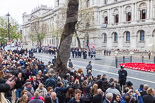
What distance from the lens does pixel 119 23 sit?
142 ft

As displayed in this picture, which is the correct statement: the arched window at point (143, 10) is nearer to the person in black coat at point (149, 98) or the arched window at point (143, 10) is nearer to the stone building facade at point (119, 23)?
the stone building facade at point (119, 23)

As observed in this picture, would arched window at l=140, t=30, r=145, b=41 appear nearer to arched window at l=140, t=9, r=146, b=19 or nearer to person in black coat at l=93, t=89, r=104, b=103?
arched window at l=140, t=9, r=146, b=19

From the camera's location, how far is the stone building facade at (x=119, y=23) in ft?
120

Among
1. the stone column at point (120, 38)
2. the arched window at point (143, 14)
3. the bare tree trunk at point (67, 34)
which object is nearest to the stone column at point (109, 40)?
the stone column at point (120, 38)

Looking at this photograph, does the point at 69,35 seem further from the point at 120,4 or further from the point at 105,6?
the point at 105,6

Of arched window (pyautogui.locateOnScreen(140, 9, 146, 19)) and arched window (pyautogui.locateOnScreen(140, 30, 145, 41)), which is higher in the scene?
arched window (pyautogui.locateOnScreen(140, 9, 146, 19))

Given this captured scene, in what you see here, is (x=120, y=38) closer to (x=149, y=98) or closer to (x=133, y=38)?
(x=133, y=38)

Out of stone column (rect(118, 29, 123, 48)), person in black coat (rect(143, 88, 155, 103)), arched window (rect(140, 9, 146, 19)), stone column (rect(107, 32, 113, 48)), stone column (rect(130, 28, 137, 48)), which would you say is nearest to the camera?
person in black coat (rect(143, 88, 155, 103))

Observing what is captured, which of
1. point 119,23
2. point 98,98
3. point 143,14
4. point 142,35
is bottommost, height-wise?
point 98,98

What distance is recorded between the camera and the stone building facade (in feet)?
120

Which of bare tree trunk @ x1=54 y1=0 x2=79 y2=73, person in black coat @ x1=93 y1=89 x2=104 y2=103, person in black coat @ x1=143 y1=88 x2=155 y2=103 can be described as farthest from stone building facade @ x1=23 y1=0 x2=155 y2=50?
person in black coat @ x1=93 y1=89 x2=104 y2=103

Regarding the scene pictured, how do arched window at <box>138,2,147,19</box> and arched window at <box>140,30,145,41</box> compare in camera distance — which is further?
arched window at <box>140,30,145,41</box>

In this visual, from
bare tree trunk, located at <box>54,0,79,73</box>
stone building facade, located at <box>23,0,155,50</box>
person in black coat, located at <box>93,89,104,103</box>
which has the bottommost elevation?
person in black coat, located at <box>93,89,104,103</box>

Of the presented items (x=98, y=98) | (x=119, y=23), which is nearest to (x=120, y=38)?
(x=119, y=23)
